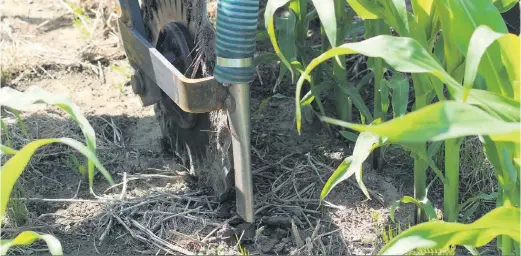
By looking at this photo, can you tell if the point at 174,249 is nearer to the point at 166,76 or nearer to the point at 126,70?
the point at 166,76

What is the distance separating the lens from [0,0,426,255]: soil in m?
2.12

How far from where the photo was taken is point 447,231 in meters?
1.50

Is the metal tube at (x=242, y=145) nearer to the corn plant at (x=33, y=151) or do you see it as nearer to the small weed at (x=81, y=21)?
the corn plant at (x=33, y=151)

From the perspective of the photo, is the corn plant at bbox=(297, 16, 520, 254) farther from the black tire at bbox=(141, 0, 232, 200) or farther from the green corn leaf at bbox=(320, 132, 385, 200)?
the black tire at bbox=(141, 0, 232, 200)

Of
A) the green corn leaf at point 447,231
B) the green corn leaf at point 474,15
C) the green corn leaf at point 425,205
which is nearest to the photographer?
the green corn leaf at point 447,231

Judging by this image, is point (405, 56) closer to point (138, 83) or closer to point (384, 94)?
point (384, 94)

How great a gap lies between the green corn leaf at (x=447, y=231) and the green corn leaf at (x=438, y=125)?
20 centimetres

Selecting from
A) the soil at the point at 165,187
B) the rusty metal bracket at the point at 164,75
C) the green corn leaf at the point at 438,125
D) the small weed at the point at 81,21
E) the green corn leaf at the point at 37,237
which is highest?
the green corn leaf at the point at 438,125

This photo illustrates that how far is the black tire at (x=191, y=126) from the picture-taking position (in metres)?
2.11

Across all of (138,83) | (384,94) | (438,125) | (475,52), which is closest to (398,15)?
(384,94)

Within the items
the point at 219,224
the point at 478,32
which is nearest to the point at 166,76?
the point at 219,224

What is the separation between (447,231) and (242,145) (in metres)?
0.66

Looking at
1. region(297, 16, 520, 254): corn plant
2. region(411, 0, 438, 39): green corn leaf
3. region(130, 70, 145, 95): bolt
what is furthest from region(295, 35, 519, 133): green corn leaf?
region(130, 70, 145, 95): bolt

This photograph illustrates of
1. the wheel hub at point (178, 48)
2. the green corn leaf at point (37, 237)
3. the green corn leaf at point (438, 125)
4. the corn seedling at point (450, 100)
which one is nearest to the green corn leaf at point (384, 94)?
the corn seedling at point (450, 100)
